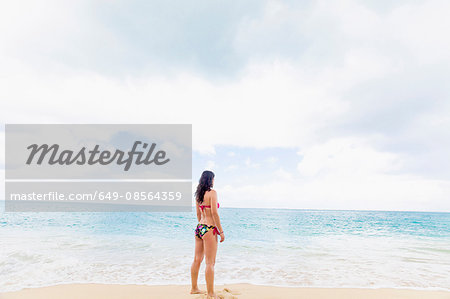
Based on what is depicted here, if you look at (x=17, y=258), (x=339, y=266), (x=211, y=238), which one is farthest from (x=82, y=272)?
(x=339, y=266)

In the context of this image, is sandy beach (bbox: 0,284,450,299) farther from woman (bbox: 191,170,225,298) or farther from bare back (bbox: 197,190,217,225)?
bare back (bbox: 197,190,217,225)

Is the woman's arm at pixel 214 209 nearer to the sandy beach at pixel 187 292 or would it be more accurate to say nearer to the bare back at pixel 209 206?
the bare back at pixel 209 206

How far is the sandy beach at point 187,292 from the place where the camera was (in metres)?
4.81

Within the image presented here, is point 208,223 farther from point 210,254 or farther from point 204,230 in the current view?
point 210,254

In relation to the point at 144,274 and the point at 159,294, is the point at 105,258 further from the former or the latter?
the point at 159,294

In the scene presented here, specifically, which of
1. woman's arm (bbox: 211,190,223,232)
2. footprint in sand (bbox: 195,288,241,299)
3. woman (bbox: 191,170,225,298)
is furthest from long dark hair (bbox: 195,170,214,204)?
footprint in sand (bbox: 195,288,241,299)

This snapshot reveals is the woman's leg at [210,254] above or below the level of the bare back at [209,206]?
below

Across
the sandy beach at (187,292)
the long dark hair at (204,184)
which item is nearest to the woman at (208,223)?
the long dark hair at (204,184)

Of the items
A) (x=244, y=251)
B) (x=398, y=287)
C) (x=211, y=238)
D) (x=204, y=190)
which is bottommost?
(x=244, y=251)

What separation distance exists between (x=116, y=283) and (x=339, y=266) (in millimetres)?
5963

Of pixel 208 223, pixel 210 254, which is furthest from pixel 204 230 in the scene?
pixel 210 254

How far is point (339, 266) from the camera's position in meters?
7.69

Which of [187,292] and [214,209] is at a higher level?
[214,209]

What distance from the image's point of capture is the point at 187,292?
496 centimetres
